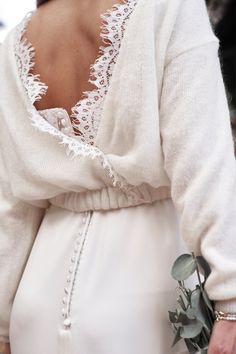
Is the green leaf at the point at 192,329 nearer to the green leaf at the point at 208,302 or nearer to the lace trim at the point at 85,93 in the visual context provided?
the green leaf at the point at 208,302

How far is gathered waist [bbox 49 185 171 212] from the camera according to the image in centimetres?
118

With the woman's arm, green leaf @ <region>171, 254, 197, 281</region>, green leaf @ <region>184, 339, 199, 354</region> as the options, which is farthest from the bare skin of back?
green leaf @ <region>184, 339, 199, 354</region>

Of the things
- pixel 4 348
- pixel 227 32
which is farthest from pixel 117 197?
pixel 227 32

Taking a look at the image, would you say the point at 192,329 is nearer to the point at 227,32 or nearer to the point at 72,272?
the point at 72,272

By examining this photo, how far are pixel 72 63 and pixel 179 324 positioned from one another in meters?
0.49

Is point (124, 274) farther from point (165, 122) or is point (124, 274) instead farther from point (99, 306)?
point (165, 122)

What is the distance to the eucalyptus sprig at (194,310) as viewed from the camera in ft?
3.51

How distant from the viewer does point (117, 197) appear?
119cm

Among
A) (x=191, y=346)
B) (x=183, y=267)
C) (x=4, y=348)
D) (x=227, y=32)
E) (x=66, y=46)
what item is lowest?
(x=227, y=32)

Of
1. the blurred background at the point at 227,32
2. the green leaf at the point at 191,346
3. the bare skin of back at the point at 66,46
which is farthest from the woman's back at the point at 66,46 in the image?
the blurred background at the point at 227,32

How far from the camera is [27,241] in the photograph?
1.38m

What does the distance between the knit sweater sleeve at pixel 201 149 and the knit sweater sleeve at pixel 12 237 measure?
0.40m

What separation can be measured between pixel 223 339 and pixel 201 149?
293 millimetres

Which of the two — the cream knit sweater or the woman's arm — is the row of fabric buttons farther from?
the woman's arm
